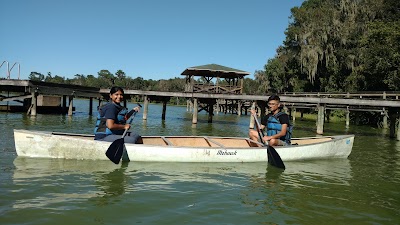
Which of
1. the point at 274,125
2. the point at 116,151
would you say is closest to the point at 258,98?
the point at 274,125

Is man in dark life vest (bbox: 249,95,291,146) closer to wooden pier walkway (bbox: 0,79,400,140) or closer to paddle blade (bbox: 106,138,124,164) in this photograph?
paddle blade (bbox: 106,138,124,164)

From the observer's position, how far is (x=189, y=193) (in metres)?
7.00

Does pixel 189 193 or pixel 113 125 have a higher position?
pixel 113 125

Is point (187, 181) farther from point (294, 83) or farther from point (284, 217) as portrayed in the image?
point (294, 83)

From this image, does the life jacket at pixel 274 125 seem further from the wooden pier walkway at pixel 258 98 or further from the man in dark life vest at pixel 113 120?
the wooden pier walkway at pixel 258 98

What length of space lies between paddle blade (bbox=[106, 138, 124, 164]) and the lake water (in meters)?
0.31

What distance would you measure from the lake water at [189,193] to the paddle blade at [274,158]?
0.19 metres

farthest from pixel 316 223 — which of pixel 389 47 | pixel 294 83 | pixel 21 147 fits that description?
pixel 294 83

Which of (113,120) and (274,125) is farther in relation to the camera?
(274,125)

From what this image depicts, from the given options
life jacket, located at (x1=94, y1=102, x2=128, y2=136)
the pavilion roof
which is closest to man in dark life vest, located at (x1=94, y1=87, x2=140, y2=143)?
life jacket, located at (x1=94, y1=102, x2=128, y2=136)

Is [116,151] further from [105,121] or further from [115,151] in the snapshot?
[105,121]

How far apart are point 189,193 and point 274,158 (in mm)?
3886

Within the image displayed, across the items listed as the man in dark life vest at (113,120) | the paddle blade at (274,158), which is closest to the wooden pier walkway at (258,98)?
the paddle blade at (274,158)

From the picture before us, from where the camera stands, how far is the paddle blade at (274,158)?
32.2 ft
